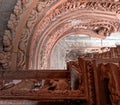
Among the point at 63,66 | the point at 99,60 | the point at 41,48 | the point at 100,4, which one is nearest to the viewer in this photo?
the point at 99,60

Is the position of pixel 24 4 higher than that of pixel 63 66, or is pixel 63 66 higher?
pixel 24 4

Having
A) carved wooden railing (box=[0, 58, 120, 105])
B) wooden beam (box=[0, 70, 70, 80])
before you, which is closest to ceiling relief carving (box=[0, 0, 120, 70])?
wooden beam (box=[0, 70, 70, 80])

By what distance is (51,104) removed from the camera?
1263 mm

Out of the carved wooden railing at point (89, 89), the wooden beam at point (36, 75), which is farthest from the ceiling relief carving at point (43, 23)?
the carved wooden railing at point (89, 89)

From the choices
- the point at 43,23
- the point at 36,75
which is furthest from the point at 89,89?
the point at 43,23

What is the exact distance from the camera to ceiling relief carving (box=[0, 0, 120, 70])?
2307 mm

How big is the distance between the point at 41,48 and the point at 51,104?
1437 mm

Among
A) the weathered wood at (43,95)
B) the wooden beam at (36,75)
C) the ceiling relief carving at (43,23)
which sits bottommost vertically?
the weathered wood at (43,95)

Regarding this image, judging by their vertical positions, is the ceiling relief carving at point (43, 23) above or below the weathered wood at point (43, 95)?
above

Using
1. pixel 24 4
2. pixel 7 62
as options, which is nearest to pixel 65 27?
pixel 24 4

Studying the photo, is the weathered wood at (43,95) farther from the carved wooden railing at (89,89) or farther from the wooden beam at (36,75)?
the wooden beam at (36,75)

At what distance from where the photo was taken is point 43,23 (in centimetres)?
260

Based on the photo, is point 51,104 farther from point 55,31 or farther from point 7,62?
point 55,31

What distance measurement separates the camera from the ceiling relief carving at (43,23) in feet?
7.57
